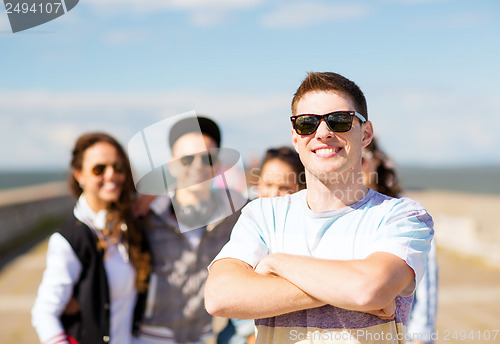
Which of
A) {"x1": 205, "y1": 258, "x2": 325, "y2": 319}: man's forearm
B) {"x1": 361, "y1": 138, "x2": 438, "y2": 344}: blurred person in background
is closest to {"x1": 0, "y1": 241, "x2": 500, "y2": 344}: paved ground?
{"x1": 361, "y1": 138, "x2": 438, "y2": 344}: blurred person in background

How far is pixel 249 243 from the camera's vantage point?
1899 millimetres

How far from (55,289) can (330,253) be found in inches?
70.4

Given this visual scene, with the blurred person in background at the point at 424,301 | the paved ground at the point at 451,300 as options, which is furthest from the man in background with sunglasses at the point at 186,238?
the paved ground at the point at 451,300

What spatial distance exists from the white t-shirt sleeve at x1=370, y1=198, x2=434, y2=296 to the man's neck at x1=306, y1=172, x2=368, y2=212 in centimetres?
14

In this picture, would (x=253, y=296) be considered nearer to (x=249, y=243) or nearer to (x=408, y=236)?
(x=249, y=243)

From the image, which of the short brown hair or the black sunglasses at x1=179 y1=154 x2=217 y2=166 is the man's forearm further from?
the black sunglasses at x1=179 y1=154 x2=217 y2=166

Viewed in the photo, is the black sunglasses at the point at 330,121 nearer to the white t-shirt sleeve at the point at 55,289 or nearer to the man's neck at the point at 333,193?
the man's neck at the point at 333,193

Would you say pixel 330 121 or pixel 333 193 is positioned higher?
pixel 330 121

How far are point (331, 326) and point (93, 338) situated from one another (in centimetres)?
173

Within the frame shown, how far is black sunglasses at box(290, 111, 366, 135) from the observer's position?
172 cm

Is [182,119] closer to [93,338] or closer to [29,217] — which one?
[93,338]

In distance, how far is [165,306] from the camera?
3.10m

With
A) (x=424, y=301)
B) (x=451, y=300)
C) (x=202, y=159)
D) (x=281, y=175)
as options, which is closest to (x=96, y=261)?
(x=202, y=159)

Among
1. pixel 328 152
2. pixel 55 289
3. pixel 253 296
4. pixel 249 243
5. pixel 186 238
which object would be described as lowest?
pixel 55 289
